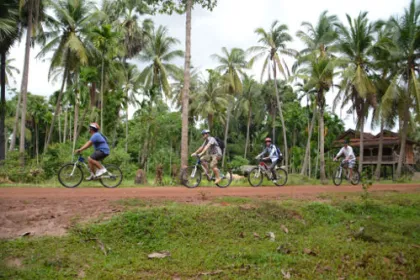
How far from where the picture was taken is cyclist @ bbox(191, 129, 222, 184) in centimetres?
1146

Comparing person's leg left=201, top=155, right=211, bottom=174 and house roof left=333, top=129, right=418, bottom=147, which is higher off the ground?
house roof left=333, top=129, right=418, bottom=147

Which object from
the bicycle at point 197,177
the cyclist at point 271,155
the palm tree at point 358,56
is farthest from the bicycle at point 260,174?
the palm tree at point 358,56

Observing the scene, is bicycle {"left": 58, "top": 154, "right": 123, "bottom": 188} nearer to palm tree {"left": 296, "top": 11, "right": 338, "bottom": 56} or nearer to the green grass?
the green grass

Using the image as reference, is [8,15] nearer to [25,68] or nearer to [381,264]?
[25,68]

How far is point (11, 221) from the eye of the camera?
5.55 metres

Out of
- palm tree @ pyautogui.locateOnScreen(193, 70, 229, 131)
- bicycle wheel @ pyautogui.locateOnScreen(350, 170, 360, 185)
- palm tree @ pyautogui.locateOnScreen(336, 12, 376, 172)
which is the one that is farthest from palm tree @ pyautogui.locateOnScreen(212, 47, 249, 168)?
bicycle wheel @ pyautogui.locateOnScreen(350, 170, 360, 185)

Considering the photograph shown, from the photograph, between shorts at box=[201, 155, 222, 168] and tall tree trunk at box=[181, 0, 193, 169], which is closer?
shorts at box=[201, 155, 222, 168]

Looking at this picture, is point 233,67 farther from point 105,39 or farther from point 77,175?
point 77,175

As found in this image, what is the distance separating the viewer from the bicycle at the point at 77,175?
34.5ft

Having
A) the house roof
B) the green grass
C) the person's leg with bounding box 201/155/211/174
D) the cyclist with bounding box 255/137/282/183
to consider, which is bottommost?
the green grass

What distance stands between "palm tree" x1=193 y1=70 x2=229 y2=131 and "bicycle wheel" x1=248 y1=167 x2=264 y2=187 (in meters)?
26.9

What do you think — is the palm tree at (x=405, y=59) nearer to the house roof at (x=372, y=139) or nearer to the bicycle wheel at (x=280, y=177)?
the house roof at (x=372, y=139)

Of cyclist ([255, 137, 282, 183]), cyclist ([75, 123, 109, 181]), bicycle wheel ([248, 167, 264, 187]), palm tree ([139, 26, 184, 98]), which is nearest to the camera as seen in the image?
cyclist ([75, 123, 109, 181])

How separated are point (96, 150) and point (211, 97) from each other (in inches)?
1221
